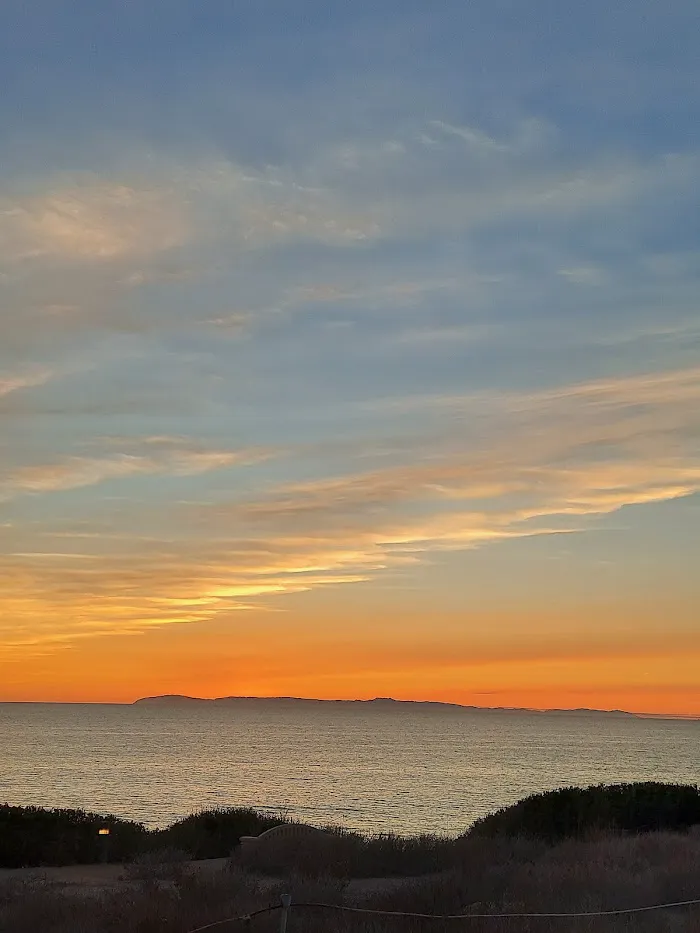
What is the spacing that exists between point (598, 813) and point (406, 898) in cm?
1166

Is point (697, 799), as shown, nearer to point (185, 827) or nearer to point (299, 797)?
point (185, 827)

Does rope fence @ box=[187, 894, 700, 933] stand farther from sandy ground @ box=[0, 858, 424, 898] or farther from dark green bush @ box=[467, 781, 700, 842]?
dark green bush @ box=[467, 781, 700, 842]

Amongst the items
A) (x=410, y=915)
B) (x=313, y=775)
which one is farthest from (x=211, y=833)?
(x=313, y=775)

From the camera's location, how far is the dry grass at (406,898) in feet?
35.8

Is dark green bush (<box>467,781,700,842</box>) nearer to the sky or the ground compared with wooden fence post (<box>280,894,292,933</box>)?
nearer to the ground

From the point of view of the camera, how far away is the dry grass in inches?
429

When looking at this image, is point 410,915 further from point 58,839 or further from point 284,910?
point 58,839

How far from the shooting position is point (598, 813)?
22766 mm

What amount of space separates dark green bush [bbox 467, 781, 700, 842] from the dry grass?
5618mm

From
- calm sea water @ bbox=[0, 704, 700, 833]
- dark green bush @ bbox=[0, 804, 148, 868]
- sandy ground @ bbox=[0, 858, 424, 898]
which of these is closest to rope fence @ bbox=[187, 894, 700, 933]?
sandy ground @ bbox=[0, 858, 424, 898]

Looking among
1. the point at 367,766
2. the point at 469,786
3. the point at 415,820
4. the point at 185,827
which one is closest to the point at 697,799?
the point at 185,827

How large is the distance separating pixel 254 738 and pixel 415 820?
4630 inches

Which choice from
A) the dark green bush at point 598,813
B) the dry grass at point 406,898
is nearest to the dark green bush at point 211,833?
the dark green bush at point 598,813

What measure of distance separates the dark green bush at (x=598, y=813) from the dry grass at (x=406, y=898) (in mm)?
5618
